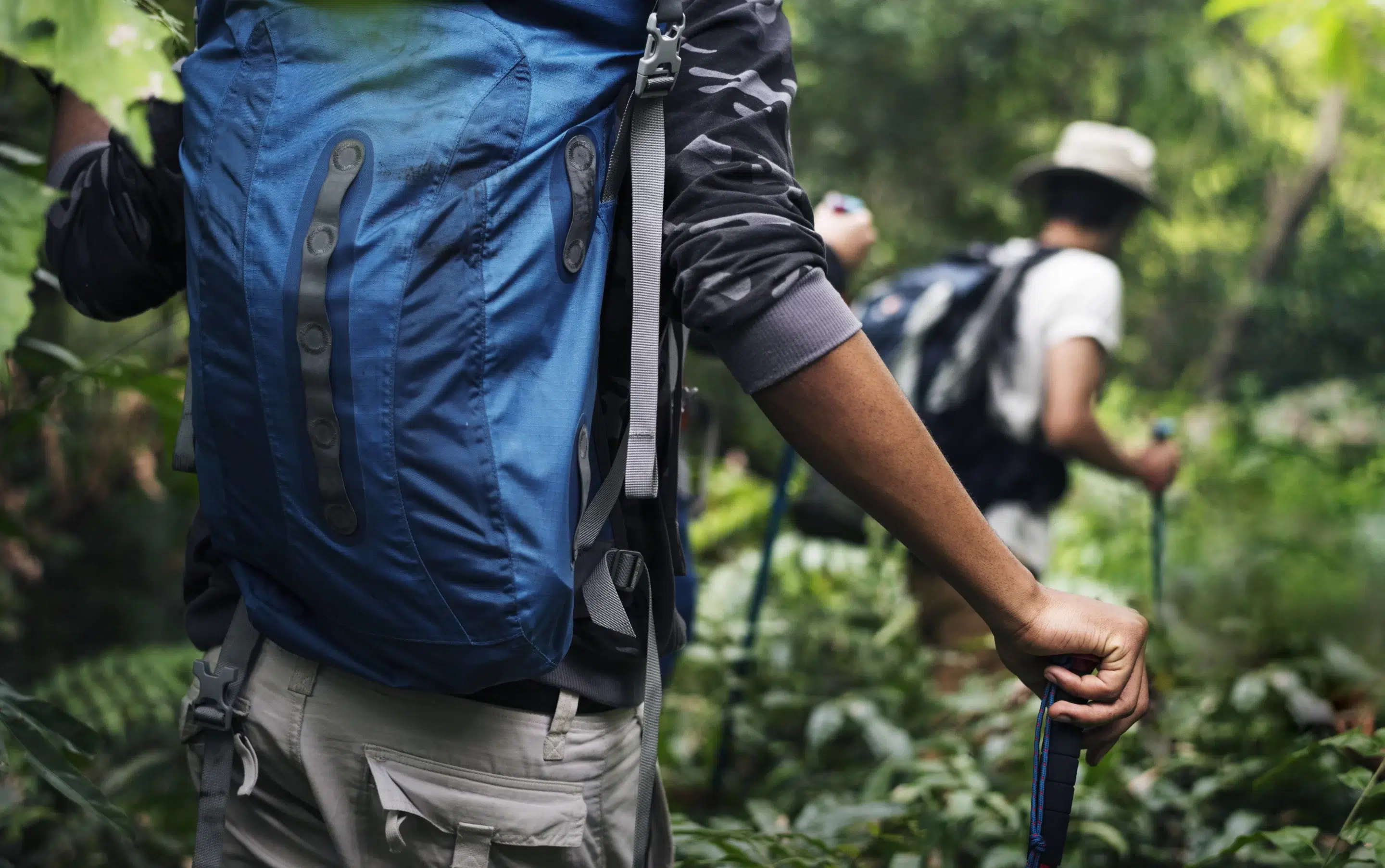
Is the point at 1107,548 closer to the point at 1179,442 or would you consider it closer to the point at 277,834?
the point at 1179,442

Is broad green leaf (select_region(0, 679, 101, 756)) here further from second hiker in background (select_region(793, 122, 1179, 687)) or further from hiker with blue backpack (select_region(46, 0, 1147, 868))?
second hiker in background (select_region(793, 122, 1179, 687))

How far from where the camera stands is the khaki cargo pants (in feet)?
4.54

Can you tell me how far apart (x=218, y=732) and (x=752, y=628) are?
2460 mm

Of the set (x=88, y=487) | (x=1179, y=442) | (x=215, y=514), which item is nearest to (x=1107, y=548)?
(x=1179, y=442)

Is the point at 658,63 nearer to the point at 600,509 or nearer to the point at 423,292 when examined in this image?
the point at 423,292

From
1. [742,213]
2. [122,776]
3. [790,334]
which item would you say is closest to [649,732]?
[790,334]

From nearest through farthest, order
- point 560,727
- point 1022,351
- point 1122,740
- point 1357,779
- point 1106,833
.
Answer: point 560,727 < point 1357,779 < point 1106,833 < point 1122,740 < point 1022,351

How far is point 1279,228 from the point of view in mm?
10180

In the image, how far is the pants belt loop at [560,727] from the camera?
140 cm

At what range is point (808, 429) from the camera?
4.31 ft

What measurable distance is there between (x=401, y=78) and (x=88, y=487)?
13.1 ft

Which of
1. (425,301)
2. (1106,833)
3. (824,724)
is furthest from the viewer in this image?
(824,724)

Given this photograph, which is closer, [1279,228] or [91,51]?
[91,51]

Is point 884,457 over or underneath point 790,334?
underneath
